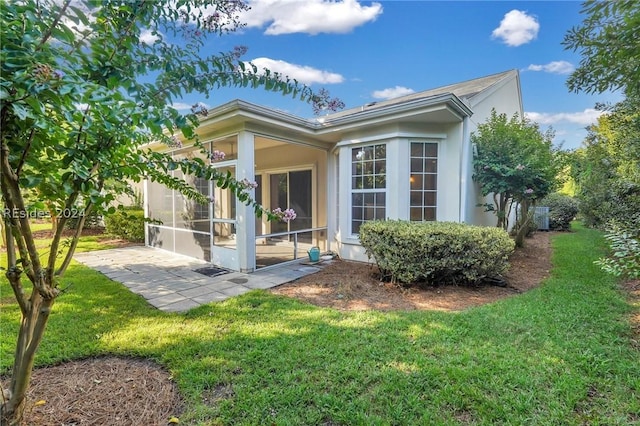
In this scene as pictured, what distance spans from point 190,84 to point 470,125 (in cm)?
755

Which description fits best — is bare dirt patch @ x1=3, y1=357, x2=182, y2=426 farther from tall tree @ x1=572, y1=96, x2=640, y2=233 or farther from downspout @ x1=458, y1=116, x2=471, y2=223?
downspout @ x1=458, y1=116, x2=471, y2=223

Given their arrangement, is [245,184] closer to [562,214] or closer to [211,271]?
[211,271]

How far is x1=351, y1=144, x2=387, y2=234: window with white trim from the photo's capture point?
278 inches

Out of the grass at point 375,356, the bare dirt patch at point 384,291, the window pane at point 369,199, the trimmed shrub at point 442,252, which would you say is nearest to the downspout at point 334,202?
the window pane at point 369,199

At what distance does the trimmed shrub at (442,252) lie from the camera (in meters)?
5.18

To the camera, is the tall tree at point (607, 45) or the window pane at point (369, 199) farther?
the window pane at point (369, 199)

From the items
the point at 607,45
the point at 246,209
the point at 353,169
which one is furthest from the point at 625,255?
the point at 246,209

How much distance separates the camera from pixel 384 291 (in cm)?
530

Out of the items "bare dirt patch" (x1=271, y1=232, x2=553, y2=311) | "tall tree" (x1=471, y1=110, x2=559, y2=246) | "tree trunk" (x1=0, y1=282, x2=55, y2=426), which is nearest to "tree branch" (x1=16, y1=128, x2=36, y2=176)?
"tree trunk" (x1=0, y1=282, x2=55, y2=426)

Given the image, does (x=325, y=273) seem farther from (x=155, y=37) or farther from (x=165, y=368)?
(x=155, y=37)

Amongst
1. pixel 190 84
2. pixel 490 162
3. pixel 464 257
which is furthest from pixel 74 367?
pixel 490 162

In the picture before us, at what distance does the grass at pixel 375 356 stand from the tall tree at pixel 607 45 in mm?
2909

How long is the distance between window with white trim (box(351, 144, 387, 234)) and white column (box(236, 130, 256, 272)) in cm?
253

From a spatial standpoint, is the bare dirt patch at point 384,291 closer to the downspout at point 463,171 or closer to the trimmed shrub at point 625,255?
the downspout at point 463,171
